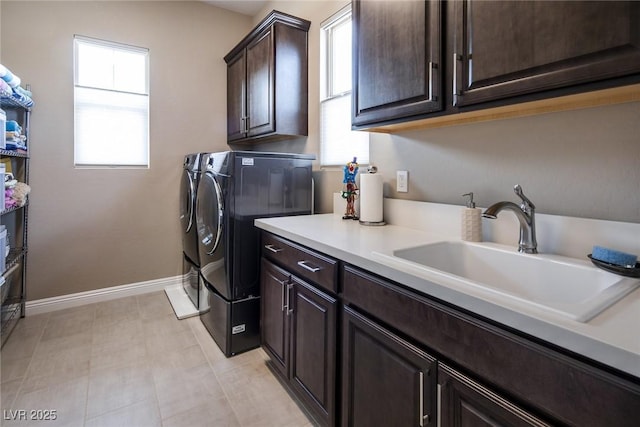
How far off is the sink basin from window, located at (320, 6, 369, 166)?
95cm

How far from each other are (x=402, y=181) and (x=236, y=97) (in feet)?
6.85

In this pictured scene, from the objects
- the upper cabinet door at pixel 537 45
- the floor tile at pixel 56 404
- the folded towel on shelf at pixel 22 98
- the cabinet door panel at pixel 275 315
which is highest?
the folded towel on shelf at pixel 22 98

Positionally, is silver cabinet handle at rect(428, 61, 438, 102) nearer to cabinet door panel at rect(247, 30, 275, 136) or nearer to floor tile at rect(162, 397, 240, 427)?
cabinet door panel at rect(247, 30, 275, 136)

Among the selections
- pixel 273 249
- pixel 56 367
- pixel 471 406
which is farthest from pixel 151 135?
pixel 471 406

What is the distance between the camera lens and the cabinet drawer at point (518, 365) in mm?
538

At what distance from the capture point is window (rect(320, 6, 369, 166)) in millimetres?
2168

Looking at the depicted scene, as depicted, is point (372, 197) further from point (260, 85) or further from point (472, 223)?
point (260, 85)

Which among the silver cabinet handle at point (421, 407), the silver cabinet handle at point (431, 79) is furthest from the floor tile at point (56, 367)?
the silver cabinet handle at point (431, 79)

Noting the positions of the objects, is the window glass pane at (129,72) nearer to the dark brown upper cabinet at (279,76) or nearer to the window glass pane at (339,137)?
the dark brown upper cabinet at (279,76)

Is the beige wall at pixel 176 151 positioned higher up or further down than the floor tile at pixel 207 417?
Result: higher up

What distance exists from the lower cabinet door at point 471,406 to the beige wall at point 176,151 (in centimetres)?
74

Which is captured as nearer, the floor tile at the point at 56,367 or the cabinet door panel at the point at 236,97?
the floor tile at the point at 56,367

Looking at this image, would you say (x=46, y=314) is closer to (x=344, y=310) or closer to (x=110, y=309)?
(x=110, y=309)

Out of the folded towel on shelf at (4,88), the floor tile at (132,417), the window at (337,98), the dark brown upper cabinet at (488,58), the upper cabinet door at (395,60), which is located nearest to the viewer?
the dark brown upper cabinet at (488,58)
